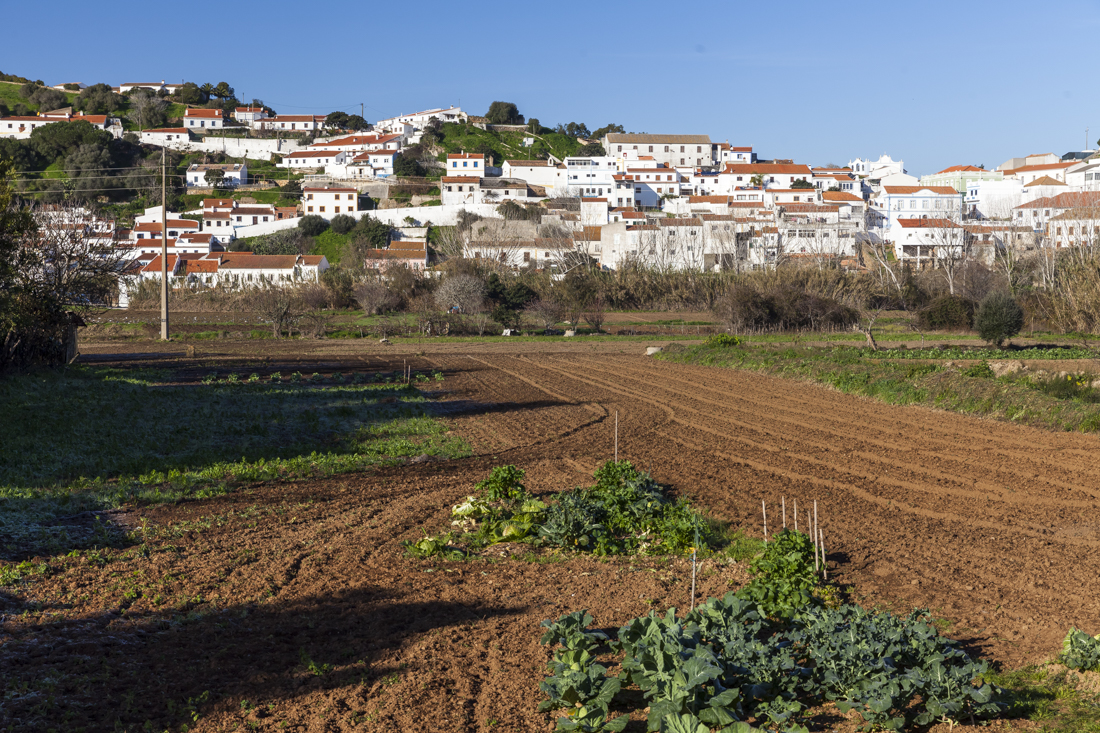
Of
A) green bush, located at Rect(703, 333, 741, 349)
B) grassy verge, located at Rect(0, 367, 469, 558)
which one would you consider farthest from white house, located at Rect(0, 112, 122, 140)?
grassy verge, located at Rect(0, 367, 469, 558)

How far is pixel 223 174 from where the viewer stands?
374 feet

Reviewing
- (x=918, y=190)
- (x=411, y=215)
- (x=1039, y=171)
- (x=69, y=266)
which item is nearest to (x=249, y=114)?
(x=411, y=215)

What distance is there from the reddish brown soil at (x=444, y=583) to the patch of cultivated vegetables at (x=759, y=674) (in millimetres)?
300

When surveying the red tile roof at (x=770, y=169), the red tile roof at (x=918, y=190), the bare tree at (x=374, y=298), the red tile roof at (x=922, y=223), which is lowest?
the bare tree at (x=374, y=298)

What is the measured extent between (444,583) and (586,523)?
1660mm

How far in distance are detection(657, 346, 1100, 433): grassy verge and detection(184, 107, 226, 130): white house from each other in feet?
413

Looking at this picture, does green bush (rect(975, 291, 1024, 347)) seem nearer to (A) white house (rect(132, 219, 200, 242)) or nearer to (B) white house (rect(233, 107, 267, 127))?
(A) white house (rect(132, 219, 200, 242))

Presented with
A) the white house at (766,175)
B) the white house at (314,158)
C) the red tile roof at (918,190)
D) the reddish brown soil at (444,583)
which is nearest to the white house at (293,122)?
the white house at (314,158)

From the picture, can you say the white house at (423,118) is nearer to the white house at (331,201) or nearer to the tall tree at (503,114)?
the tall tree at (503,114)

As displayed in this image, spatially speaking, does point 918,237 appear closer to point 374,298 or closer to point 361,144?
point 374,298

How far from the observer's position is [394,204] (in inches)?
4023

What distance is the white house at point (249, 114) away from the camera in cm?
14212

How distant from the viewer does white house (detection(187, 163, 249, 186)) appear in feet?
366

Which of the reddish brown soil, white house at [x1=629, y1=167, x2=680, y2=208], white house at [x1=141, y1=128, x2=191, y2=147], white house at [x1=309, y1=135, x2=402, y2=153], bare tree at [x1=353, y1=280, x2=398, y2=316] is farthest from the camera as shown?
white house at [x1=141, y1=128, x2=191, y2=147]
